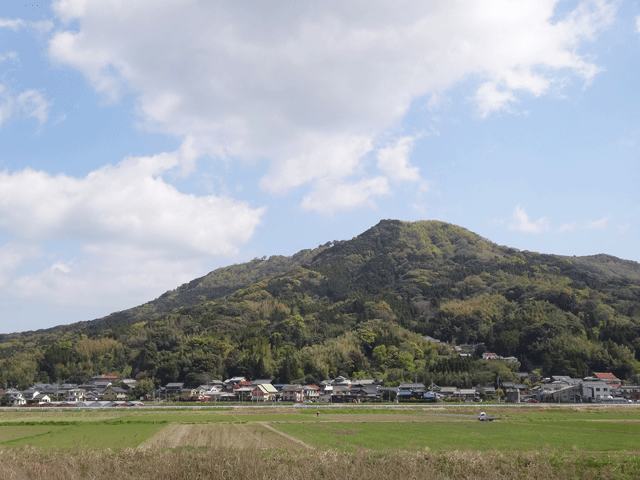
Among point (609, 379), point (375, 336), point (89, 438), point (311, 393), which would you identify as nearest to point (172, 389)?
point (311, 393)

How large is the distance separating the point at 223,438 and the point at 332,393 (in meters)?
63.0

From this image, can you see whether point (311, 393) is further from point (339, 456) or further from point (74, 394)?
point (339, 456)

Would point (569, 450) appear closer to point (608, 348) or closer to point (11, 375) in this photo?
point (608, 348)

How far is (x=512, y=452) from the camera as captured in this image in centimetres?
1998

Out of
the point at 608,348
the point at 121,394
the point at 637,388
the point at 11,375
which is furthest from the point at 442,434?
the point at 11,375

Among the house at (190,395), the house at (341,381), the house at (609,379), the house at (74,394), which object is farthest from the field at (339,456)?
the house at (74,394)

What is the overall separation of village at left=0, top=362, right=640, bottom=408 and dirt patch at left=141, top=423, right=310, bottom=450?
143ft

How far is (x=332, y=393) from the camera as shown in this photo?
292ft

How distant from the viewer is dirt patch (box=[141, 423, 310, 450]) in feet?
80.6

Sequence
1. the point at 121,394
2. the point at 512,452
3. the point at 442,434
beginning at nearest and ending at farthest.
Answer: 1. the point at 512,452
2. the point at 442,434
3. the point at 121,394

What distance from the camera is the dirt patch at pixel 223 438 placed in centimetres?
2458

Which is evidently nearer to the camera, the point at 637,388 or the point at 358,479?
the point at 358,479

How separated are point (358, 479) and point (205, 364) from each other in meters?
93.0

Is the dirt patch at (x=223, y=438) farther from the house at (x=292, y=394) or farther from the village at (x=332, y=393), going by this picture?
the house at (x=292, y=394)
